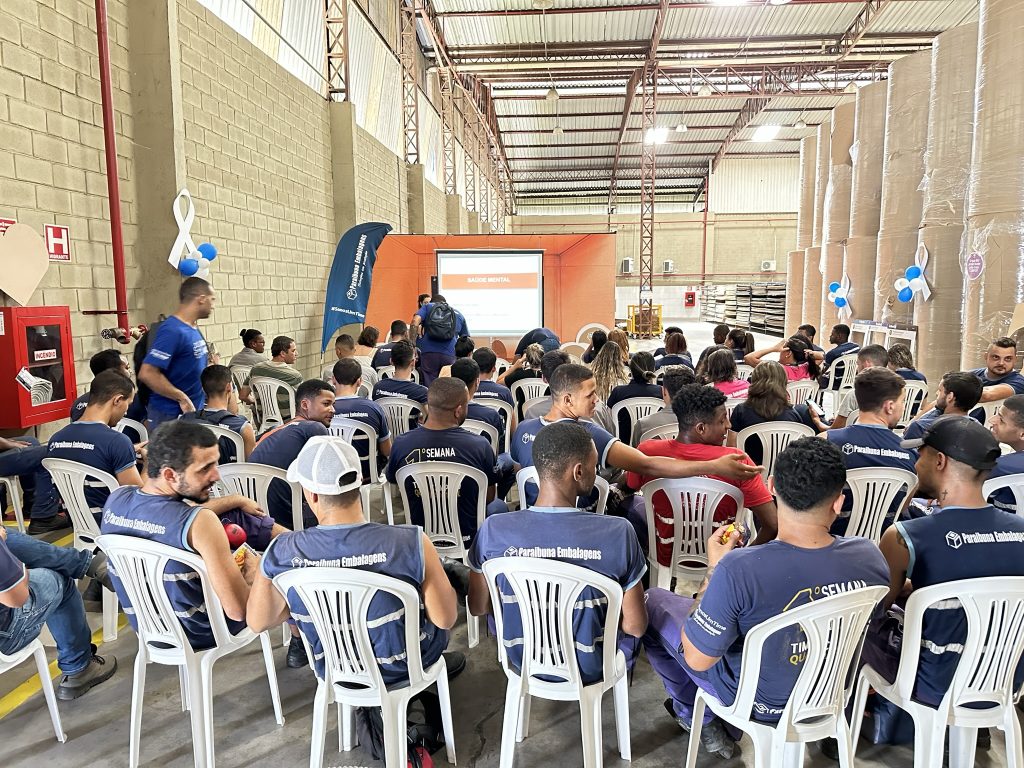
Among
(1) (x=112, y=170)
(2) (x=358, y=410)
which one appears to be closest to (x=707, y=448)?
(2) (x=358, y=410)

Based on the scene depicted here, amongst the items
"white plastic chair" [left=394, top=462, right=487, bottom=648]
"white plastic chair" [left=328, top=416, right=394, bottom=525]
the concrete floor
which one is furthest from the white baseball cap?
"white plastic chair" [left=328, top=416, right=394, bottom=525]

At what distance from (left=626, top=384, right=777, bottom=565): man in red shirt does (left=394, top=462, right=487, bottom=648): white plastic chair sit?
0.86 meters

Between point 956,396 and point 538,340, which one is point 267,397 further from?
point 956,396

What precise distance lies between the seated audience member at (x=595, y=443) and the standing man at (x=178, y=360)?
7.23ft

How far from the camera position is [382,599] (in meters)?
1.83

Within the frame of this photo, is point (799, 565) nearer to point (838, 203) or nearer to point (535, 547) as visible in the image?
point (535, 547)

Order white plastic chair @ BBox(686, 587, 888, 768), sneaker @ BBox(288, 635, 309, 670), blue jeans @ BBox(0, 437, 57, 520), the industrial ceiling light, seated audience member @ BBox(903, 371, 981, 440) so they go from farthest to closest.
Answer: the industrial ceiling light < blue jeans @ BBox(0, 437, 57, 520) < seated audience member @ BBox(903, 371, 981, 440) < sneaker @ BBox(288, 635, 309, 670) < white plastic chair @ BBox(686, 587, 888, 768)

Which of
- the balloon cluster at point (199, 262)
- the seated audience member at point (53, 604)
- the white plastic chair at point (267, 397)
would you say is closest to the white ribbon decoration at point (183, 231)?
the balloon cluster at point (199, 262)

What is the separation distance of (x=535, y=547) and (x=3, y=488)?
12.4 ft

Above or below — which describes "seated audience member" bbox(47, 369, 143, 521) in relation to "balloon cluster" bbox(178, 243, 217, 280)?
below

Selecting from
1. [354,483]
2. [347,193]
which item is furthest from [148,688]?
[347,193]

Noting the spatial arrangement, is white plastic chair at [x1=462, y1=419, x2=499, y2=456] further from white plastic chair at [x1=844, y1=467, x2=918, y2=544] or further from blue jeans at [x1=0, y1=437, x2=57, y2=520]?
blue jeans at [x1=0, y1=437, x2=57, y2=520]

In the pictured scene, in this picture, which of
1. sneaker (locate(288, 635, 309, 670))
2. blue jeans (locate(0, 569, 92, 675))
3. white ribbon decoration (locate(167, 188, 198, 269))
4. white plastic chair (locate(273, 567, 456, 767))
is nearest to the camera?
white plastic chair (locate(273, 567, 456, 767))

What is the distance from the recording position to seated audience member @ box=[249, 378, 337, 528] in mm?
3139
